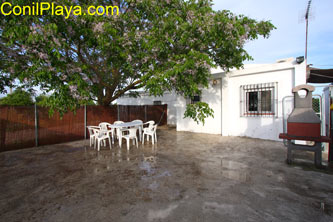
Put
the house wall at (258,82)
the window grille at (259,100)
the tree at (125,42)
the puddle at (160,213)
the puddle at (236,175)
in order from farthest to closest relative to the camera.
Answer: the window grille at (259,100) → the house wall at (258,82) → the tree at (125,42) → the puddle at (236,175) → the puddle at (160,213)

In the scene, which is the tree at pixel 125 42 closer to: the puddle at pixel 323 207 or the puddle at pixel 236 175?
the puddle at pixel 236 175

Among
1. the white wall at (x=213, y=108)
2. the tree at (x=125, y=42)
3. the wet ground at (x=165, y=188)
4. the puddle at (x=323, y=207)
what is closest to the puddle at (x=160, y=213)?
the wet ground at (x=165, y=188)

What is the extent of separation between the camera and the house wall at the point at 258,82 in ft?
21.6

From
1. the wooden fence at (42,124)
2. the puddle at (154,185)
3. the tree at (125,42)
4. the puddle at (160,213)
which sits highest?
the tree at (125,42)

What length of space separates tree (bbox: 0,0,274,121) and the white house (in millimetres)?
1513

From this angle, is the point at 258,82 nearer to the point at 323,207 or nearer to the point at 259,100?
the point at 259,100

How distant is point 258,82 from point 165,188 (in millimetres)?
6435

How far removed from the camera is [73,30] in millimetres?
5203

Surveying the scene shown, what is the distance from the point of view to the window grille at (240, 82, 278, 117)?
7059 mm

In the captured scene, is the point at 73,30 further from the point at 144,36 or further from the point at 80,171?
the point at 80,171

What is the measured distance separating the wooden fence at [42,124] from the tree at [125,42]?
1.32 meters

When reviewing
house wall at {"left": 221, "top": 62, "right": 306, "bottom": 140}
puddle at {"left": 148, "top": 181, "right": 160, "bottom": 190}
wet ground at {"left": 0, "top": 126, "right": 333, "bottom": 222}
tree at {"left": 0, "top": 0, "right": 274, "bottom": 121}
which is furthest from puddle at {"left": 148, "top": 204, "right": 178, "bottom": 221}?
house wall at {"left": 221, "top": 62, "right": 306, "bottom": 140}

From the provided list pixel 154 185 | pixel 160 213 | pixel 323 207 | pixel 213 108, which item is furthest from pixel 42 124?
pixel 323 207

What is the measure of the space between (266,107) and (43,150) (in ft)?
28.9
